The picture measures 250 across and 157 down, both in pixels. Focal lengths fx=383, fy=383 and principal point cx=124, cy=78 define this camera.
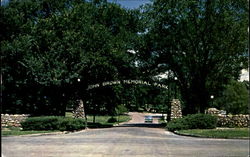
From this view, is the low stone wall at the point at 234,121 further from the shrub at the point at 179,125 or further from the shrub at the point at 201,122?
the shrub at the point at 179,125

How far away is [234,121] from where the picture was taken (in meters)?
23.6

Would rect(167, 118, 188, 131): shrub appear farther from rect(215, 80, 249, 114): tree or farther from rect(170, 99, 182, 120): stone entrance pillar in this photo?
rect(215, 80, 249, 114): tree

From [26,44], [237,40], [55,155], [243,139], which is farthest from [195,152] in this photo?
[237,40]

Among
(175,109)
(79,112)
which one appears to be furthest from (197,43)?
(79,112)

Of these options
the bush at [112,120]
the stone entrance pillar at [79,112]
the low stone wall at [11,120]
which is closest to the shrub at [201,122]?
the stone entrance pillar at [79,112]

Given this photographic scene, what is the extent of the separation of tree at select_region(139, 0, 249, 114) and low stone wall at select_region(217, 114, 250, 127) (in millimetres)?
3805

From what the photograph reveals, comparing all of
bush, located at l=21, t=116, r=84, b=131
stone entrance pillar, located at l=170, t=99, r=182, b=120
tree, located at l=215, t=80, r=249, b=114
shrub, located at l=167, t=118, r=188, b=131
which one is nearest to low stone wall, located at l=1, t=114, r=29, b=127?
bush, located at l=21, t=116, r=84, b=131

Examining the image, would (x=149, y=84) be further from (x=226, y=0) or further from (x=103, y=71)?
(x=226, y=0)

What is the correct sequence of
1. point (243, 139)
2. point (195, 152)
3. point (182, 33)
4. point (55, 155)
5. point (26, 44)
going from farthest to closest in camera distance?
point (182, 33) < point (26, 44) < point (243, 139) < point (195, 152) < point (55, 155)

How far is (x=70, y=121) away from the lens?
2006 cm

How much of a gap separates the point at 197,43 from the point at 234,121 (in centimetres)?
662

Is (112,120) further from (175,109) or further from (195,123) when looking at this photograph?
(195,123)

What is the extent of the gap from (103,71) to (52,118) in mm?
6717

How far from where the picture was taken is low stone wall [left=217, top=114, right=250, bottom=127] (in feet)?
76.4
